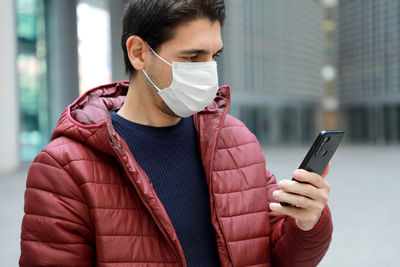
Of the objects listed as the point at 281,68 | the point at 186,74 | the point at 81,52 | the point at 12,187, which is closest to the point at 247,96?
the point at 281,68

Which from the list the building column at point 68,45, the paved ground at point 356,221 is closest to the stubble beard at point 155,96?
the paved ground at point 356,221

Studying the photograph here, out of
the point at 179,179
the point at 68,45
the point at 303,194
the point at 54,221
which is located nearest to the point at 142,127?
the point at 179,179

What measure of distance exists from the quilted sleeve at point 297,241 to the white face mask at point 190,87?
1.87 feet

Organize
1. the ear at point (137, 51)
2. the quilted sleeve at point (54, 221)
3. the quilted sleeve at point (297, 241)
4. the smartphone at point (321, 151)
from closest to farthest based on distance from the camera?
the smartphone at point (321, 151) < the quilted sleeve at point (54, 221) < the quilted sleeve at point (297, 241) < the ear at point (137, 51)

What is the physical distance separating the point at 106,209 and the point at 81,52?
10.7m

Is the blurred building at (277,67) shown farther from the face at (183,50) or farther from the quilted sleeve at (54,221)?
the quilted sleeve at (54,221)

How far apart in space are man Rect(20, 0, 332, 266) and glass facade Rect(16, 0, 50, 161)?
14.1 meters

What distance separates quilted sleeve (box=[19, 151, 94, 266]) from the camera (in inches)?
51.0

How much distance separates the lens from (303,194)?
1.21 meters

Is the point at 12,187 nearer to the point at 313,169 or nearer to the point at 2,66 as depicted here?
the point at 2,66

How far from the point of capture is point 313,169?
4.05ft

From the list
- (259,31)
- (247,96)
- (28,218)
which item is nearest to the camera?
(28,218)

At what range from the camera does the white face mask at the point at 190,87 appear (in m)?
1.59

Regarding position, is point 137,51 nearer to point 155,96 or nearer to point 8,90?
point 155,96
